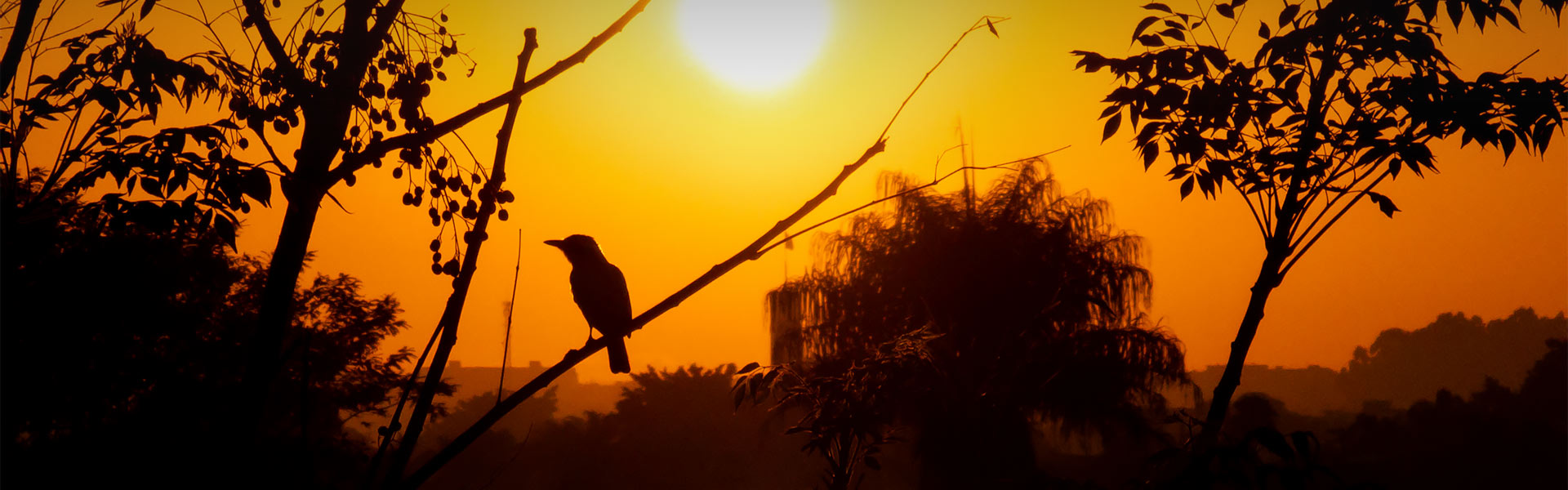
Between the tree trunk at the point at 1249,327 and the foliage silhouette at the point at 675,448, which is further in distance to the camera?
the foliage silhouette at the point at 675,448

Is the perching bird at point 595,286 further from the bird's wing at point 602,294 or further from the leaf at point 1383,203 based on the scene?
the leaf at point 1383,203

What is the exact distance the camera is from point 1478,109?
4.02 m

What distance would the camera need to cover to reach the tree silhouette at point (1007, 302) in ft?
73.6

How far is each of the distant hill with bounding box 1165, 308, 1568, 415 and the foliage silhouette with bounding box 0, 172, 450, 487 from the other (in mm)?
61900

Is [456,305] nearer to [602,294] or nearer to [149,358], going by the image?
[602,294]

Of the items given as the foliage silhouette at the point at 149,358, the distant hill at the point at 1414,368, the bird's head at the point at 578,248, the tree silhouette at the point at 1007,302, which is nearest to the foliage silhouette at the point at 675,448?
the foliage silhouette at the point at 149,358

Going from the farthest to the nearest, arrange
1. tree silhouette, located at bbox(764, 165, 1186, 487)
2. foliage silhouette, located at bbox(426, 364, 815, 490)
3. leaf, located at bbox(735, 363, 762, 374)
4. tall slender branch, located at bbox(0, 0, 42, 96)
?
1. foliage silhouette, located at bbox(426, 364, 815, 490)
2. tree silhouette, located at bbox(764, 165, 1186, 487)
3. leaf, located at bbox(735, 363, 762, 374)
4. tall slender branch, located at bbox(0, 0, 42, 96)

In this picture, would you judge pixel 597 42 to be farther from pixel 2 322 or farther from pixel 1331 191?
pixel 1331 191

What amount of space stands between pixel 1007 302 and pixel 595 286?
1769 cm

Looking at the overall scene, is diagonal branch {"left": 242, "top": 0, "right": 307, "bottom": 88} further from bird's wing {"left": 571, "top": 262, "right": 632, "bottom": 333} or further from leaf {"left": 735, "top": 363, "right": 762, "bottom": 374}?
bird's wing {"left": 571, "top": 262, "right": 632, "bottom": 333}

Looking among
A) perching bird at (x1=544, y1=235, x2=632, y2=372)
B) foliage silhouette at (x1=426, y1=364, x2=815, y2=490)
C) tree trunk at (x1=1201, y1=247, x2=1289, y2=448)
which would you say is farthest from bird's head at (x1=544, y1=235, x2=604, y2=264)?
foliage silhouette at (x1=426, y1=364, x2=815, y2=490)

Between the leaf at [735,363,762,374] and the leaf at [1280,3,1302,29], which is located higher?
the leaf at [1280,3,1302,29]

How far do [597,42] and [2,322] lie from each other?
209cm

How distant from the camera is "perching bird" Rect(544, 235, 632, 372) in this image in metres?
7.06
